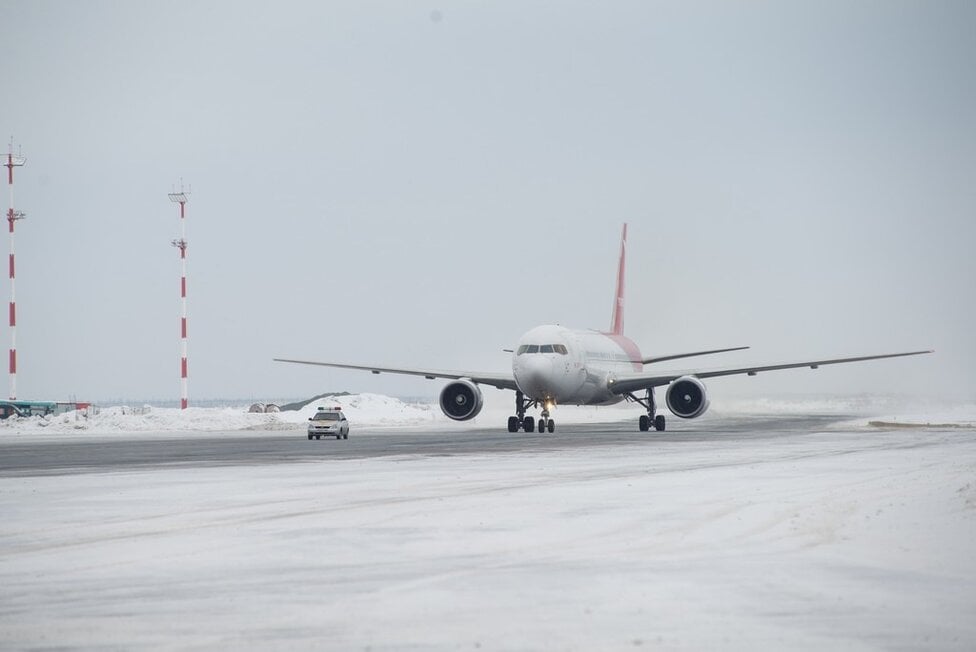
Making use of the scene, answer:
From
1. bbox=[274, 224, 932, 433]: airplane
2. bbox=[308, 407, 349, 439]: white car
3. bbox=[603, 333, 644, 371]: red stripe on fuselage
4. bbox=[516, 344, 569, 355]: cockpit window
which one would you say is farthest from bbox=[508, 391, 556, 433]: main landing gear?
bbox=[603, 333, 644, 371]: red stripe on fuselage

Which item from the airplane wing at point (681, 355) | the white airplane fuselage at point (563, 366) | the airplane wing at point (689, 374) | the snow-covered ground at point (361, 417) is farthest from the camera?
the snow-covered ground at point (361, 417)

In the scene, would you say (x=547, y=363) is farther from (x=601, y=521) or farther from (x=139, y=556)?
(x=139, y=556)

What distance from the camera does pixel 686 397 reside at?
51.2 m

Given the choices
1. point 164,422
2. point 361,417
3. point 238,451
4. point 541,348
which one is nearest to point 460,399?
point 541,348

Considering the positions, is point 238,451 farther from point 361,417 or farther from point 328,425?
point 361,417

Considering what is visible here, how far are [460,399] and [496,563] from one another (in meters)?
40.7

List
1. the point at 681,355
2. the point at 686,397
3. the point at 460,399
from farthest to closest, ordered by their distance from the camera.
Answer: the point at 681,355
the point at 460,399
the point at 686,397

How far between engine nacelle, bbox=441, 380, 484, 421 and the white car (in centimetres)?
555

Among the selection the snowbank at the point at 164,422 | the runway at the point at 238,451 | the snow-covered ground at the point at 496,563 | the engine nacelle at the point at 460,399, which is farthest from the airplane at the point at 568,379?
the snow-covered ground at the point at 496,563

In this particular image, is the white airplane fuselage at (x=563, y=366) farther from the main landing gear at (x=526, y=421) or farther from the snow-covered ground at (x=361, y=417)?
the snow-covered ground at (x=361, y=417)

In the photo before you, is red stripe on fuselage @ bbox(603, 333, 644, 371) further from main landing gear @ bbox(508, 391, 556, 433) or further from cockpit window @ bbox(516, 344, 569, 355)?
cockpit window @ bbox(516, 344, 569, 355)

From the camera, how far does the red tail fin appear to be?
6994 centimetres

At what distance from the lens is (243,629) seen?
868 cm

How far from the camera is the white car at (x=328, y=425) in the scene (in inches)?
1839
